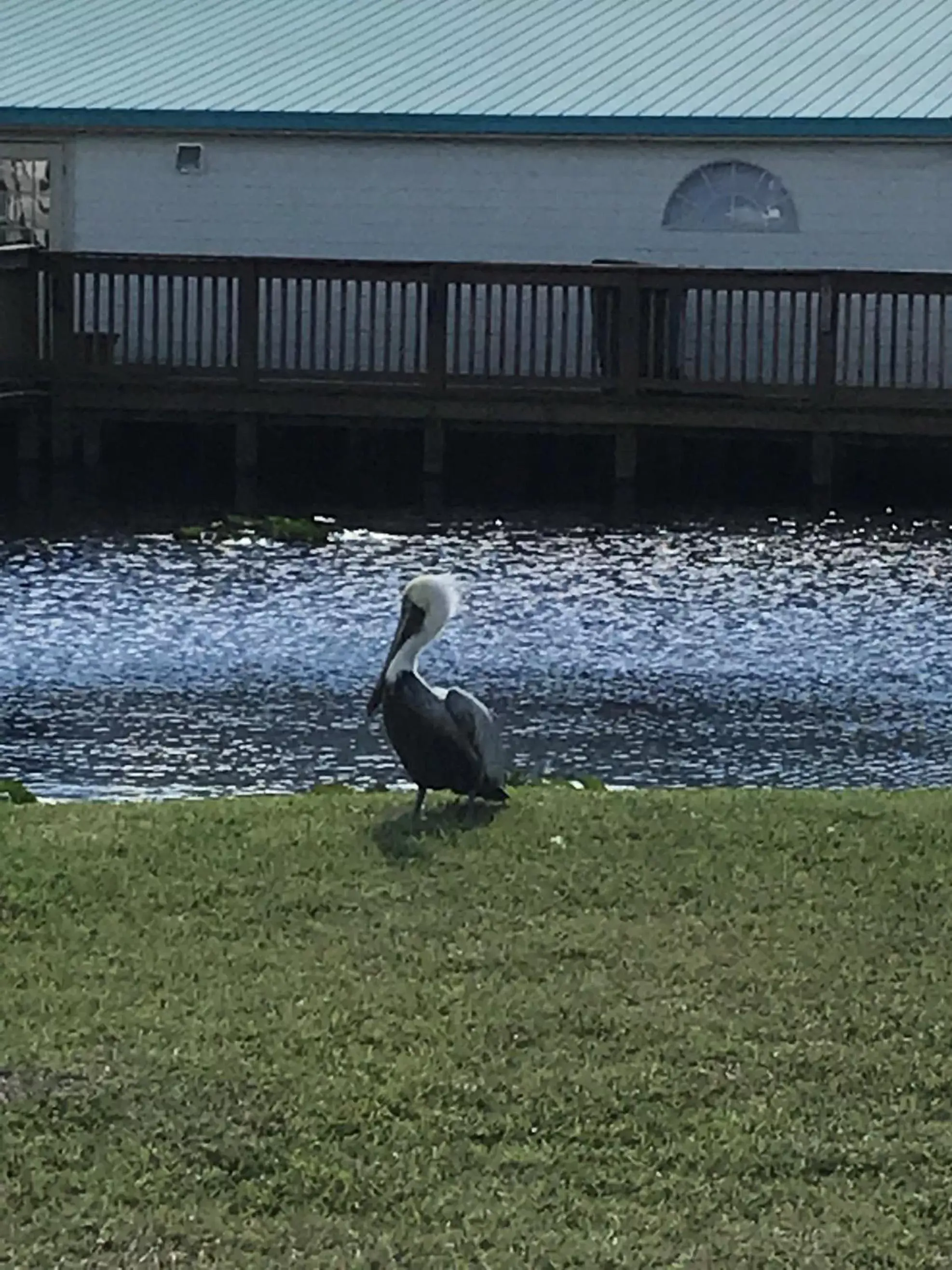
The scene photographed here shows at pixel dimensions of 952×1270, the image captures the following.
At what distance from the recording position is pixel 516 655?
14.5 m

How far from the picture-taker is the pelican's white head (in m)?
8.31

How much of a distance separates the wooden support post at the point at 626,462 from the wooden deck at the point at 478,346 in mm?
23

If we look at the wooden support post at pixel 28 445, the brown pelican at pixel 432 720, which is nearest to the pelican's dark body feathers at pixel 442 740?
the brown pelican at pixel 432 720

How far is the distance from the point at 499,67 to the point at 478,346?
3.45m

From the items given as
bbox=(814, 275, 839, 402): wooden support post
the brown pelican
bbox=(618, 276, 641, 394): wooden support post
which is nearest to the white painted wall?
bbox=(814, 275, 839, 402): wooden support post

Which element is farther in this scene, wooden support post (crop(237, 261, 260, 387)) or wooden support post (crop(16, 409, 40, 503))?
wooden support post (crop(16, 409, 40, 503))

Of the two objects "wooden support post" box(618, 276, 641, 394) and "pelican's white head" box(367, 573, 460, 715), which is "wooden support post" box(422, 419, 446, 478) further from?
"pelican's white head" box(367, 573, 460, 715)

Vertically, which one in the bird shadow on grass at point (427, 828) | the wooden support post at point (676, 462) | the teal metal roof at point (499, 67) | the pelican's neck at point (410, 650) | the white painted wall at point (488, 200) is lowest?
the wooden support post at point (676, 462)

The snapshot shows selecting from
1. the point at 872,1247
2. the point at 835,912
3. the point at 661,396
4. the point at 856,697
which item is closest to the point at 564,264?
the point at 661,396

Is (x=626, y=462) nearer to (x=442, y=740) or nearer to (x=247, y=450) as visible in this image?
(x=247, y=450)

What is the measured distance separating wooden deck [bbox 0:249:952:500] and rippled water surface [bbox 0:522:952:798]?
216cm

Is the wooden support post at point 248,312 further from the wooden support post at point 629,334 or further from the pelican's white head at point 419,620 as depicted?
the pelican's white head at point 419,620

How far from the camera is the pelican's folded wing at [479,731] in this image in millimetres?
8133

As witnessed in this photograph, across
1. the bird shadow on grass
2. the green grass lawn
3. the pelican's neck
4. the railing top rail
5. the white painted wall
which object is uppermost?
the white painted wall
